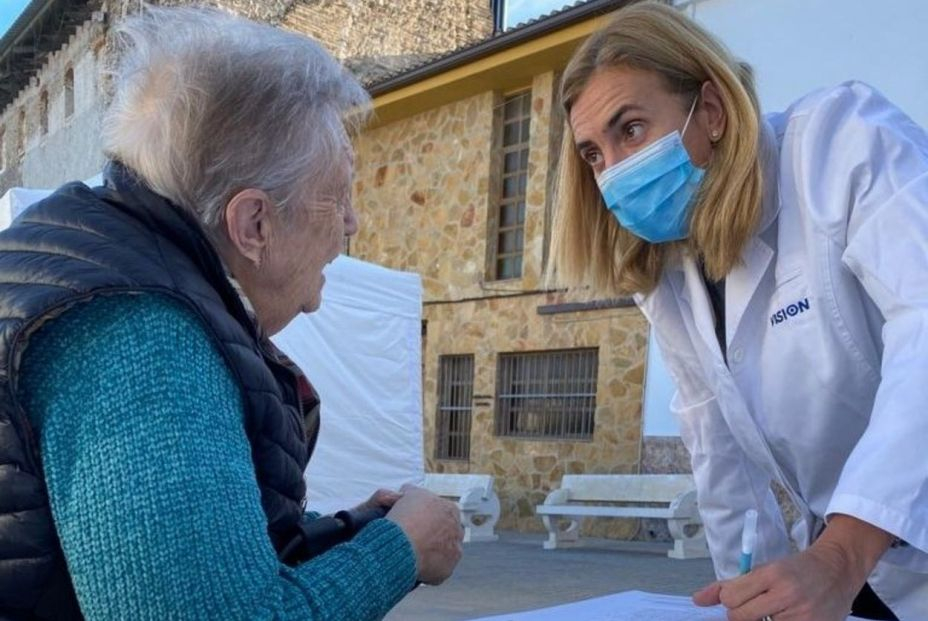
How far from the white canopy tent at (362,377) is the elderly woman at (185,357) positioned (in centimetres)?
533

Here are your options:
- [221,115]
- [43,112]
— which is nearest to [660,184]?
[221,115]

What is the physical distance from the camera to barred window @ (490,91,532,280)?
464 inches

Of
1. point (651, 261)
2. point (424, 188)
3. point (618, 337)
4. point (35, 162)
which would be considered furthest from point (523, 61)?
point (35, 162)

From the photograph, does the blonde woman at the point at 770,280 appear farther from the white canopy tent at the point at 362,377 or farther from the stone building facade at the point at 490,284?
the stone building facade at the point at 490,284

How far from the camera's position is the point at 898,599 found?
5.04ft

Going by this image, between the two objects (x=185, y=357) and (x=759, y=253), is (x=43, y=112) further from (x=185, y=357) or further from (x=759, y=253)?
(x=185, y=357)

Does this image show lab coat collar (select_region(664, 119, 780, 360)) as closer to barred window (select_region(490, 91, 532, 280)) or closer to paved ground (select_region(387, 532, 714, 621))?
paved ground (select_region(387, 532, 714, 621))

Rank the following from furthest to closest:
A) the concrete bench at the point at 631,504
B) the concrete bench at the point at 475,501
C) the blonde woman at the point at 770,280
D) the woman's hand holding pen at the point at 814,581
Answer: the concrete bench at the point at 475,501 < the concrete bench at the point at 631,504 < the blonde woman at the point at 770,280 < the woman's hand holding pen at the point at 814,581

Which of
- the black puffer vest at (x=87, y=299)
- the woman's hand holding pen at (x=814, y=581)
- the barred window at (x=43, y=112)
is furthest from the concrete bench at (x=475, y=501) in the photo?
the barred window at (x=43, y=112)

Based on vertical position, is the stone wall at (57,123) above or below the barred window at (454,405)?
above

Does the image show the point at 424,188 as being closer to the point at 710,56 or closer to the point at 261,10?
the point at 261,10

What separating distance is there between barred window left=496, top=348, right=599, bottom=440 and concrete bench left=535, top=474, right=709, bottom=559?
1.14 meters

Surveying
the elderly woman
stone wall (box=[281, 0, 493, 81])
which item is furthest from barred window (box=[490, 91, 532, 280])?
the elderly woman

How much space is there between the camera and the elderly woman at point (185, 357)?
936 millimetres
